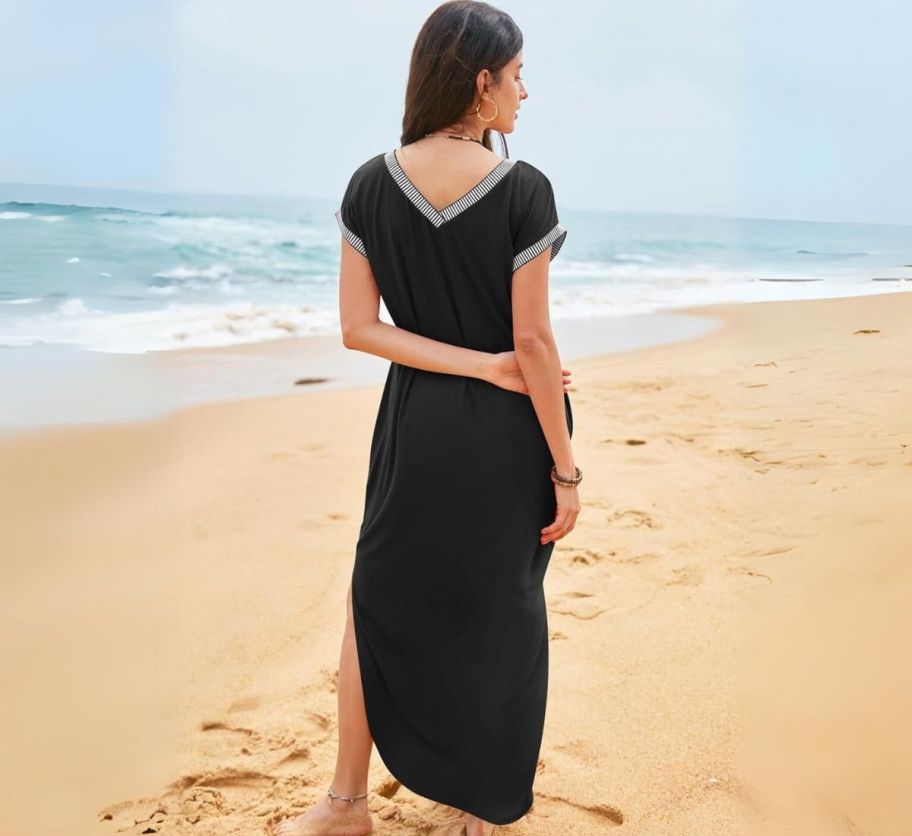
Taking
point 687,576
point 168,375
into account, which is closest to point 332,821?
point 687,576

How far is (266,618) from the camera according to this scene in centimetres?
288

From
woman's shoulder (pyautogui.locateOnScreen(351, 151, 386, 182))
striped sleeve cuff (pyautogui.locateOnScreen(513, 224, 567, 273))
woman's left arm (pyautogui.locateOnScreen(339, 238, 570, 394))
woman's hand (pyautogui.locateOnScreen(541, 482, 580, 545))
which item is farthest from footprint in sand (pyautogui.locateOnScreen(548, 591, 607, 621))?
woman's shoulder (pyautogui.locateOnScreen(351, 151, 386, 182))

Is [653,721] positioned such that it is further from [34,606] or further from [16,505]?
[16,505]

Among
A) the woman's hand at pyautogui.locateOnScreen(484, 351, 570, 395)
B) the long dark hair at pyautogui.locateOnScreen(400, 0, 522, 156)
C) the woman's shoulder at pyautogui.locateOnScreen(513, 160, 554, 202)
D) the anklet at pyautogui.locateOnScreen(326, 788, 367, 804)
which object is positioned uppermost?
the long dark hair at pyautogui.locateOnScreen(400, 0, 522, 156)

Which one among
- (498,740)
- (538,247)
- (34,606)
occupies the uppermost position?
(538,247)

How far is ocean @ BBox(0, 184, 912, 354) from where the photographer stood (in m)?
8.86

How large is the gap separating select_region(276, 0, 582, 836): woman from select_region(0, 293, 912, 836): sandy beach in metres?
0.29

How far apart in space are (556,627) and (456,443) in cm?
133

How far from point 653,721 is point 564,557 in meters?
1.03

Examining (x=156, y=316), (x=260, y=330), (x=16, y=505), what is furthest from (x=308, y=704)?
(x=156, y=316)

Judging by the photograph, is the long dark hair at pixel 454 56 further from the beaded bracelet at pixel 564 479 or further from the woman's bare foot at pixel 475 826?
the woman's bare foot at pixel 475 826

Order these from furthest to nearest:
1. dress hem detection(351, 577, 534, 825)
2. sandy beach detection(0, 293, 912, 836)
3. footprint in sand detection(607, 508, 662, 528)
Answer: footprint in sand detection(607, 508, 662, 528)
sandy beach detection(0, 293, 912, 836)
dress hem detection(351, 577, 534, 825)

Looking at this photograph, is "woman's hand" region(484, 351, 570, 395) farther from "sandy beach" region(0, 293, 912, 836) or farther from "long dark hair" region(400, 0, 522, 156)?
"sandy beach" region(0, 293, 912, 836)

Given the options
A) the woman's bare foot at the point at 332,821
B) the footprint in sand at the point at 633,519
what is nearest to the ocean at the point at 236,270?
the footprint in sand at the point at 633,519
